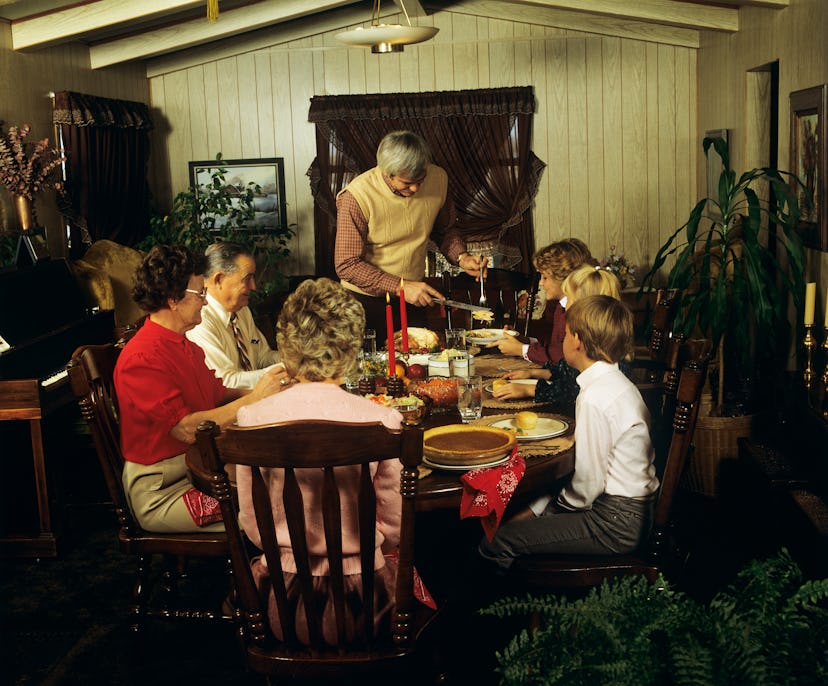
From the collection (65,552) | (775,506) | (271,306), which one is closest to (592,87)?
(271,306)

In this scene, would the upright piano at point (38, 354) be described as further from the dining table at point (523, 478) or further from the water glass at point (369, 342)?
the dining table at point (523, 478)

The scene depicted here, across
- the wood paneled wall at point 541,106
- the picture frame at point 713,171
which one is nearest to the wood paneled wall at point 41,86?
the wood paneled wall at point 541,106

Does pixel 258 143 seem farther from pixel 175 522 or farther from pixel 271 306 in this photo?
pixel 175 522

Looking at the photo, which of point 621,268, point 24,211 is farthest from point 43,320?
point 621,268

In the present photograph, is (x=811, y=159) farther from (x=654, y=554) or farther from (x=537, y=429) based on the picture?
(x=654, y=554)

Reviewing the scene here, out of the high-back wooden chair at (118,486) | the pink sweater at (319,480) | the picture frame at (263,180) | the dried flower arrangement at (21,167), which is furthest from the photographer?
the picture frame at (263,180)

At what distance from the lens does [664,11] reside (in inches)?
249

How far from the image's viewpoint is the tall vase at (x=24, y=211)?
498cm

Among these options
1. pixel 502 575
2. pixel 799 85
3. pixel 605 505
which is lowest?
pixel 502 575

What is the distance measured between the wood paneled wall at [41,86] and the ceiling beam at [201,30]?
19cm

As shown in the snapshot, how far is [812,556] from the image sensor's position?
3.10 metres

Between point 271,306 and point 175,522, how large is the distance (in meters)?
2.03

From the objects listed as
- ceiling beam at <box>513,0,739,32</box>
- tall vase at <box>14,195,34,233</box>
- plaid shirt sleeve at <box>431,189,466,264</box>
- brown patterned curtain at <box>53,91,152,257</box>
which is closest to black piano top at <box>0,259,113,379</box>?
tall vase at <box>14,195,34,233</box>

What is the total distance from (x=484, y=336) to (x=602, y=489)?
1509mm
